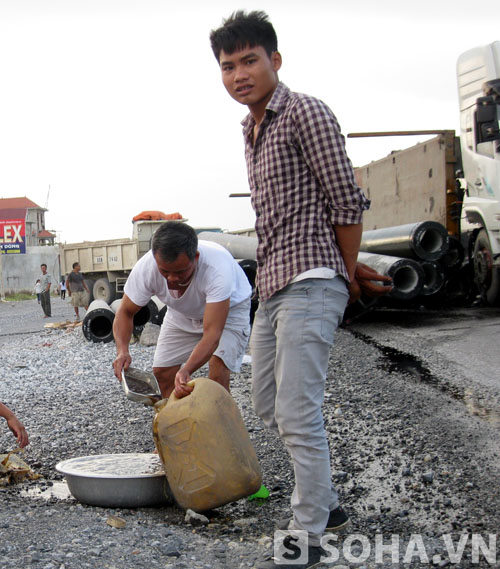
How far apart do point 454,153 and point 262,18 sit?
10361 millimetres

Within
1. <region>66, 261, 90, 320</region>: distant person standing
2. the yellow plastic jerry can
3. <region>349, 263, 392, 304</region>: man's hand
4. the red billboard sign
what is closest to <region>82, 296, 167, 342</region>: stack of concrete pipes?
<region>66, 261, 90, 320</region>: distant person standing

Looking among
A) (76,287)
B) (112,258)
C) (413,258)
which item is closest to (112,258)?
(112,258)

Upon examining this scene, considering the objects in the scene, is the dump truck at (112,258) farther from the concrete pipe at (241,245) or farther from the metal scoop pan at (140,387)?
the metal scoop pan at (140,387)

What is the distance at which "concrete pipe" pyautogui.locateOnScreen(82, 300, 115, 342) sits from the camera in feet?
42.8

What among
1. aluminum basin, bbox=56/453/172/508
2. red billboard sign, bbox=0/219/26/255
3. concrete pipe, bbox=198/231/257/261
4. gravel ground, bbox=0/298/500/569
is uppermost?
red billboard sign, bbox=0/219/26/255

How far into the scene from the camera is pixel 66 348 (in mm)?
12945

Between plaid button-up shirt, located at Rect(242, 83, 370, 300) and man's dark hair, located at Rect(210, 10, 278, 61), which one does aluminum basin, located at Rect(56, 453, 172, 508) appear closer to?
plaid button-up shirt, located at Rect(242, 83, 370, 300)

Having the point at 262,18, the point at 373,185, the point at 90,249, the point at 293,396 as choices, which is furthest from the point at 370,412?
the point at 90,249

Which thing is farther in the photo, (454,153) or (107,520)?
(454,153)

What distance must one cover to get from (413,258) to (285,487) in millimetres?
8109

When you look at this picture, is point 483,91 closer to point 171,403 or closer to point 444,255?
point 444,255

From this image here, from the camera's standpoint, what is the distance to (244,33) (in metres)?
2.98

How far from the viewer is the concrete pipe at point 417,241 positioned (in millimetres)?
11359

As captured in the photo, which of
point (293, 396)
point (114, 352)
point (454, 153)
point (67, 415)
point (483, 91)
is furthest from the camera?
point (454, 153)
